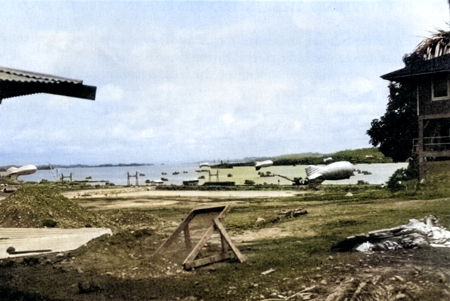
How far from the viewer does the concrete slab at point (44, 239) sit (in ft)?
30.7

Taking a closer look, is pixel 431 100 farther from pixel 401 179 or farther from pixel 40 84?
→ pixel 40 84

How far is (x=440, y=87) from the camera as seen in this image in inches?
854

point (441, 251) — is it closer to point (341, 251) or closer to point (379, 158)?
point (341, 251)

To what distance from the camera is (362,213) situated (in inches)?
551

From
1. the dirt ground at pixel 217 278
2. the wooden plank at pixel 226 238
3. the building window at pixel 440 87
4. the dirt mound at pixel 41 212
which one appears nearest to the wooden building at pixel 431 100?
the building window at pixel 440 87

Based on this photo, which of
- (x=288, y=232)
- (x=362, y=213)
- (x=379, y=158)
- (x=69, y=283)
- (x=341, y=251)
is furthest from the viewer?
(x=379, y=158)

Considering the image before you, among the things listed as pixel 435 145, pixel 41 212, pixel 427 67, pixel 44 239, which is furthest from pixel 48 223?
pixel 435 145

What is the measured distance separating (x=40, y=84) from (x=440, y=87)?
788 inches

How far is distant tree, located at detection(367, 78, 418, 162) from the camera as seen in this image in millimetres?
27797

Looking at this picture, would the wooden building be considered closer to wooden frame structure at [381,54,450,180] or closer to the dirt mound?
wooden frame structure at [381,54,450,180]

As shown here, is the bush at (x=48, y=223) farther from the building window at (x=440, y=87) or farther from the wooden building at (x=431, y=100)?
the building window at (x=440, y=87)

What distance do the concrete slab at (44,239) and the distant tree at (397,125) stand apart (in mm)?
22201

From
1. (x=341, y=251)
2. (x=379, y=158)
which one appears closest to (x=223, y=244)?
(x=341, y=251)

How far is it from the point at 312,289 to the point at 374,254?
216 centimetres
